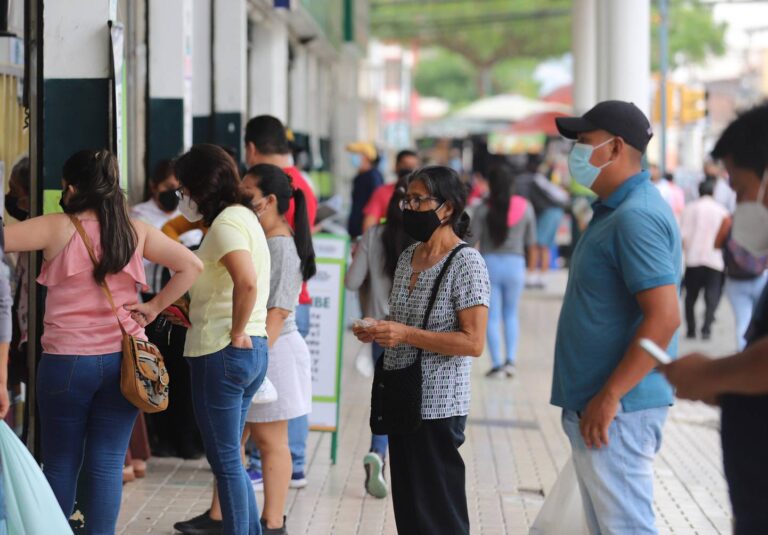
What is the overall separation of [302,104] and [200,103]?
307 inches

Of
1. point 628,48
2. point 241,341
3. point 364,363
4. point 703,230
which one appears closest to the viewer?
point 241,341

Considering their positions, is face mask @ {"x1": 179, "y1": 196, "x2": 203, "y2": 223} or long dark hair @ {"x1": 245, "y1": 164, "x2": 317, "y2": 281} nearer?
face mask @ {"x1": 179, "y1": 196, "x2": 203, "y2": 223}

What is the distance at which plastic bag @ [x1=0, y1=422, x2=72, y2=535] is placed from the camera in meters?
4.57

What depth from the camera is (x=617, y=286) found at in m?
4.27

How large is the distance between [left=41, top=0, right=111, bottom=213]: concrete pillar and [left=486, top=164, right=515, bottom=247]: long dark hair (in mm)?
5918

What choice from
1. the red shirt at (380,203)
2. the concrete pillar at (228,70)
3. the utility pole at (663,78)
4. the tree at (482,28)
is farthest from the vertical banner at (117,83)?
the tree at (482,28)

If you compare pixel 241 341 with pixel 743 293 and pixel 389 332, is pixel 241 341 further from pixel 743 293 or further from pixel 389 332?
pixel 743 293

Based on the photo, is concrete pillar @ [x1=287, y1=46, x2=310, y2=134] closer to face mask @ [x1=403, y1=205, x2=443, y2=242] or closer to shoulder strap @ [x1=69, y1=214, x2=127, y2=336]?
shoulder strap @ [x1=69, y1=214, x2=127, y2=336]

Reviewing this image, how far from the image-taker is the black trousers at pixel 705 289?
15258 mm

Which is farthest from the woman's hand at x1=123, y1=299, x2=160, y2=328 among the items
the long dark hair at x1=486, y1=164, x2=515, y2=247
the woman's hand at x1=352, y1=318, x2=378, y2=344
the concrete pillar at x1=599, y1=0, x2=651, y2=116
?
the concrete pillar at x1=599, y1=0, x2=651, y2=116

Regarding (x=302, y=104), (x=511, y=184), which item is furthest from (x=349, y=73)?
(x=511, y=184)

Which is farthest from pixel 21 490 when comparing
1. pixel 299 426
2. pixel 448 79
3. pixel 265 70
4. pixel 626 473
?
pixel 448 79

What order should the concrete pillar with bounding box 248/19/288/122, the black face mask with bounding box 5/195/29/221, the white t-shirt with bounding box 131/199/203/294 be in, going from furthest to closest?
the concrete pillar with bounding box 248/19/288/122 < the white t-shirt with bounding box 131/199/203/294 < the black face mask with bounding box 5/195/29/221

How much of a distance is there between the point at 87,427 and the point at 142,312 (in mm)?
501
